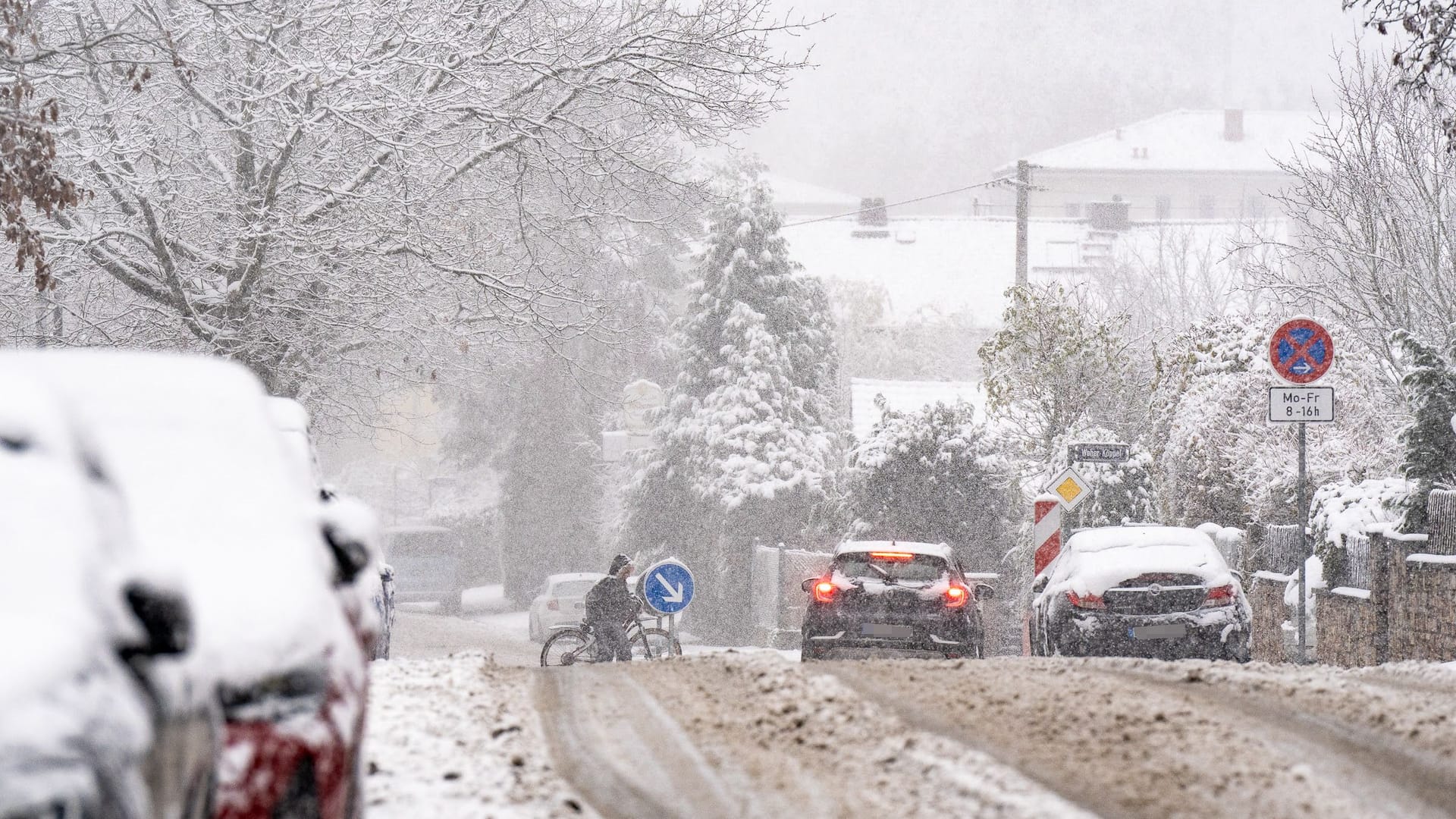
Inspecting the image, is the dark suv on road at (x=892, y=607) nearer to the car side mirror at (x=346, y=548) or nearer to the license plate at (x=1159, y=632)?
the license plate at (x=1159, y=632)

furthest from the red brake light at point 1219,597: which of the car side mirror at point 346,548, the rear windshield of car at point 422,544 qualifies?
the rear windshield of car at point 422,544

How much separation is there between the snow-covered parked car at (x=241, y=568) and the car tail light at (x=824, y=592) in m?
10.5

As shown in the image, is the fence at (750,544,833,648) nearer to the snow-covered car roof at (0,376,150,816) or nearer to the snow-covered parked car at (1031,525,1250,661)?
the snow-covered parked car at (1031,525,1250,661)

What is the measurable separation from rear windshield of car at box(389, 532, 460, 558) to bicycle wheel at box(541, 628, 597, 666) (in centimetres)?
3501

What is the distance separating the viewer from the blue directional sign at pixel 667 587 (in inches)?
709

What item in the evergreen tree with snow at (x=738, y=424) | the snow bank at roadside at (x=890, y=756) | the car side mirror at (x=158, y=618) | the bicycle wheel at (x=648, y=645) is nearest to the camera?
the car side mirror at (x=158, y=618)

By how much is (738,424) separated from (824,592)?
2499cm

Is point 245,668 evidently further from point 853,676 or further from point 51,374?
point 853,676

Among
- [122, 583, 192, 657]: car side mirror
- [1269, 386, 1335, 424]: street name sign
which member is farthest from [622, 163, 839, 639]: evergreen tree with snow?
[122, 583, 192, 657]: car side mirror

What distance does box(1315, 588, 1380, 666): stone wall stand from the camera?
55.8 feet

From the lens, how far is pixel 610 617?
17500 millimetres

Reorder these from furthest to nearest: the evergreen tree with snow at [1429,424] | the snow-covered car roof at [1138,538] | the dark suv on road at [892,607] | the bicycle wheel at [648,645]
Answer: the bicycle wheel at [648,645] → the evergreen tree with snow at [1429,424] → the snow-covered car roof at [1138,538] → the dark suv on road at [892,607]

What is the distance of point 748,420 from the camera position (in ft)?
132

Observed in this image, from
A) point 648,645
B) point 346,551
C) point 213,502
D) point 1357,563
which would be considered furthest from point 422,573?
point 213,502
